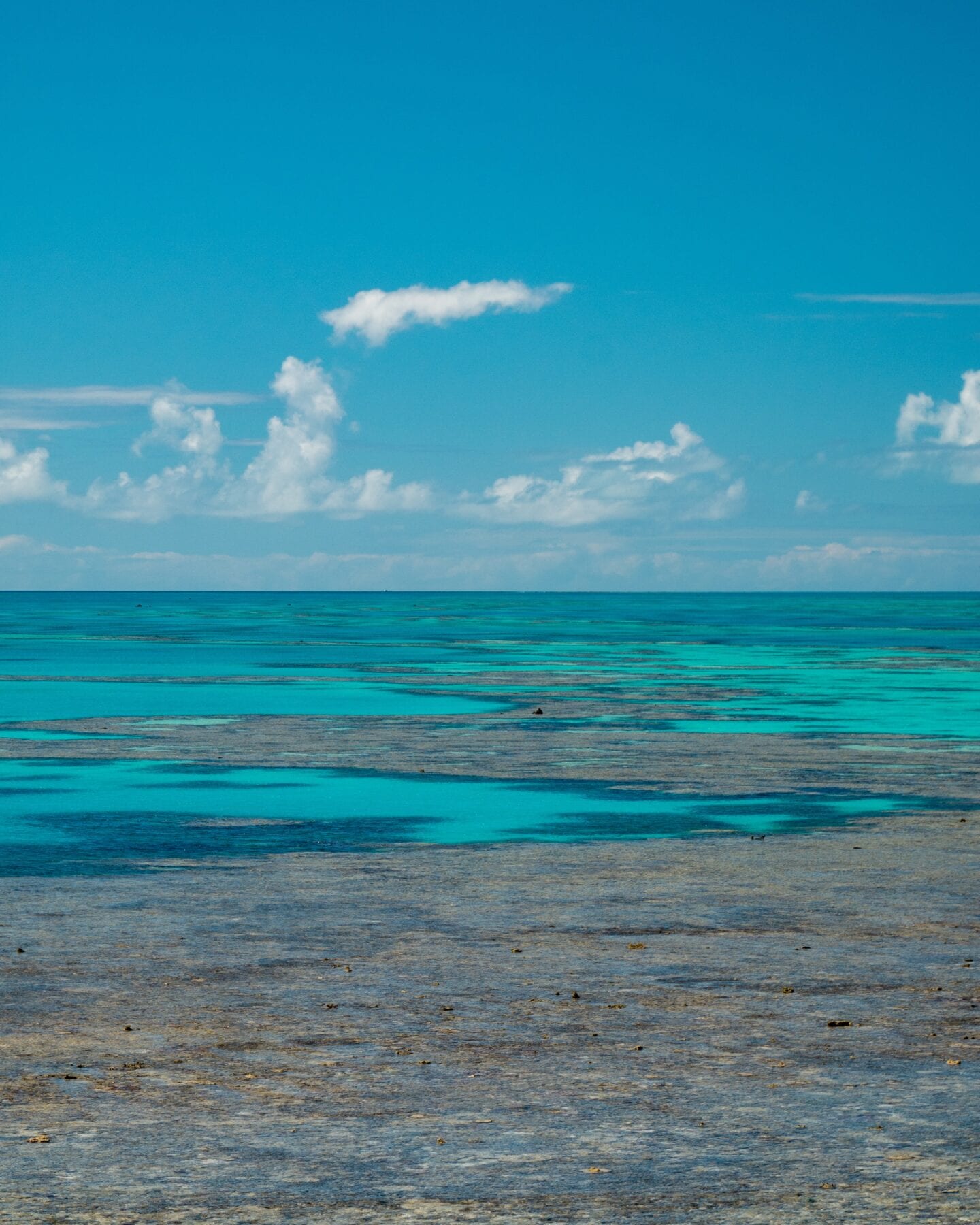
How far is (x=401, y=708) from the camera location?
38188 mm

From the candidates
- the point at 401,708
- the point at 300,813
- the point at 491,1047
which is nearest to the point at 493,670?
the point at 401,708

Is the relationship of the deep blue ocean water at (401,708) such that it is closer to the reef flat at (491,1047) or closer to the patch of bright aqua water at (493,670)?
the patch of bright aqua water at (493,670)

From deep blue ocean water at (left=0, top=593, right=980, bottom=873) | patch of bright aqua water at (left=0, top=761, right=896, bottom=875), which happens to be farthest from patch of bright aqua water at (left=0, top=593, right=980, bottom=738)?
patch of bright aqua water at (left=0, top=761, right=896, bottom=875)

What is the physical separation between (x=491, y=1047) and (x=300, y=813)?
450 inches

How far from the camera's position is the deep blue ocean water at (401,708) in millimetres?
18766

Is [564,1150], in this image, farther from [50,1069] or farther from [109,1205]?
[50,1069]

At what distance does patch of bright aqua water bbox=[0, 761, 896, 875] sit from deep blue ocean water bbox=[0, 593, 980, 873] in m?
0.06

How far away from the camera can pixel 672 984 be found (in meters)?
10.7

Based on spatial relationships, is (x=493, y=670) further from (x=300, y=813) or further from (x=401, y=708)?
(x=300, y=813)

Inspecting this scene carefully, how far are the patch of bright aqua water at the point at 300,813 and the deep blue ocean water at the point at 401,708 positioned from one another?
0.06m

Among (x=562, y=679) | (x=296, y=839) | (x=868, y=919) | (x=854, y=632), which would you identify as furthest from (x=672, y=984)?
(x=854, y=632)

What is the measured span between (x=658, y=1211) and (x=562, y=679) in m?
43.6

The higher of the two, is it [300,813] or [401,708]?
[401,708]

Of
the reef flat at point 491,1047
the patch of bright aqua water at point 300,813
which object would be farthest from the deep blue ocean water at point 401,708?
the reef flat at point 491,1047
